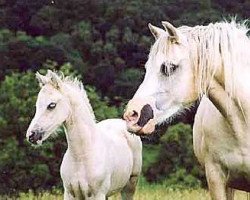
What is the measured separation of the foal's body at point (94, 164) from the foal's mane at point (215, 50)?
3.23 meters

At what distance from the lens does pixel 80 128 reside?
26.6ft

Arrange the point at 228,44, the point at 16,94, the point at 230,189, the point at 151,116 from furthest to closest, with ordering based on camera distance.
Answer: the point at 16,94
the point at 230,189
the point at 228,44
the point at 151,116

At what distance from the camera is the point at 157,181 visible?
25.6 m

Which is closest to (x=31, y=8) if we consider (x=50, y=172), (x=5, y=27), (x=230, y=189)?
(x=5, y=27)

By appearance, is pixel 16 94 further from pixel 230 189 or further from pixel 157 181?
pixel 230 189

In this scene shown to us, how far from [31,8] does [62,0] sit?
9.38 ft

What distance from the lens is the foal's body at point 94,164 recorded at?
7805 mm

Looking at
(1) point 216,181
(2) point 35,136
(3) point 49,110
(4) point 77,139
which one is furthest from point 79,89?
(1) point 216,181

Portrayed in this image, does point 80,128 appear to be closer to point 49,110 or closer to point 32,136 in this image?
point 49,110

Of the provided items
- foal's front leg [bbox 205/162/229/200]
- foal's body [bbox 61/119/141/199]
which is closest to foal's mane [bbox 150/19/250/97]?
foal's front leg [bbox 205/162/229/200]

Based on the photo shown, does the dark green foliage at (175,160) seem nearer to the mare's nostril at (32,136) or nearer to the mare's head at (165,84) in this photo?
the mare's nostril at (32,136)

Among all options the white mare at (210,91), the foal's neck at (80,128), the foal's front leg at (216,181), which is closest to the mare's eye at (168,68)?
the white mare at (210,91)

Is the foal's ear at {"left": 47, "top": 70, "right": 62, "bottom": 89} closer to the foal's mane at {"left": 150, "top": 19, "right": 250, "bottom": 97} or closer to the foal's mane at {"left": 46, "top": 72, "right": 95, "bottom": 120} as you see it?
the foal's mane at {"left": 46, "top": 72, "right": 95, "bottom": 120}

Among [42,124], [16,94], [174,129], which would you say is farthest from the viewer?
[174,129]
